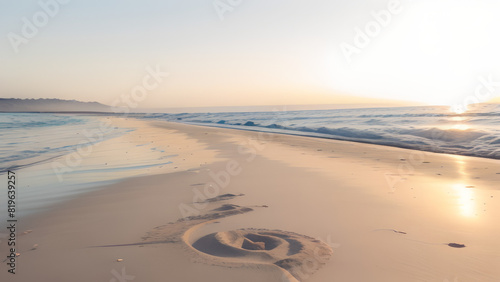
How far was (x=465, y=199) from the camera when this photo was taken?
6.90 m

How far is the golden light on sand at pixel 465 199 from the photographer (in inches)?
238

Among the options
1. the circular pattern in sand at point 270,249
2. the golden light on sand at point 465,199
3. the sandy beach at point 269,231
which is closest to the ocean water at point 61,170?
the sandy beach at point 269,231

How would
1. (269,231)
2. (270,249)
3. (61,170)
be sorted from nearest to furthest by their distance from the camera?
(270,249) < (269,231) < (61,170)

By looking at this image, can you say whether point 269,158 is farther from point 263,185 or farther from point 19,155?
point 19,155

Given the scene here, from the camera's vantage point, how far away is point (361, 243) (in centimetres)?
464

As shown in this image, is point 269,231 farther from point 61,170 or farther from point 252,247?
point 61,170

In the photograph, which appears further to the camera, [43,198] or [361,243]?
[43,198]

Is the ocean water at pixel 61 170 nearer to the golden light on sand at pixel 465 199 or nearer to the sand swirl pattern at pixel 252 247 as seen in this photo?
the sand swirl pattern at pixel 252 247

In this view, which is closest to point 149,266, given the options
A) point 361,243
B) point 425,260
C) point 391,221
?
point 361,243

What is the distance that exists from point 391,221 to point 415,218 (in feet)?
1.49

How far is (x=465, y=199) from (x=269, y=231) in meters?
4.35

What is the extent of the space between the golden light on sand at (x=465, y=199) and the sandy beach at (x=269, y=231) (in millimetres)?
31

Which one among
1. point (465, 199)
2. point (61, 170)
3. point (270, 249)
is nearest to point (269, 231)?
point (270, 249)

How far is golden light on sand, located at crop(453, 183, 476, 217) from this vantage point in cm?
604
